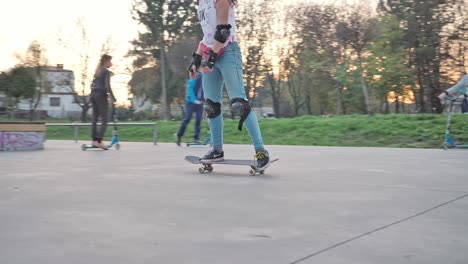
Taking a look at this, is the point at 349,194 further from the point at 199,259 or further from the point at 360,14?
the point at 360,14

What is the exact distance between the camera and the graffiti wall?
10.3 meters

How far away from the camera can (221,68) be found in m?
5.47

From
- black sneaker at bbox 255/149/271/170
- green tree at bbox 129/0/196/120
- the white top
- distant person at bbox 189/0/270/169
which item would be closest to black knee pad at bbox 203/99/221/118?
distant person at bbox 189/0/270/169

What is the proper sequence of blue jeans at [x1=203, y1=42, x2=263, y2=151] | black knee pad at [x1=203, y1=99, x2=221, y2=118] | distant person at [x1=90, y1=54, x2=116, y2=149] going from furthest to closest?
distant person at [x1=90, y1=54, x2=116, y2=149] < black knee pad at [x1=203, y1=99, x2=221, y2=118] < blue jeans at [x1=203, y1=42, x2=263, y2=151]

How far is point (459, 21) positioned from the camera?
3728cm

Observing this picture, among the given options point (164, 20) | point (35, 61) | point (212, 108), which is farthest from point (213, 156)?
point (35, 61)

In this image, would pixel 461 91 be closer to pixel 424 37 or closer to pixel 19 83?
pixel 424 37

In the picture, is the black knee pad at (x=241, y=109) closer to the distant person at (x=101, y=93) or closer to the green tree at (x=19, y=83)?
the distant person at (x=101, y=93)

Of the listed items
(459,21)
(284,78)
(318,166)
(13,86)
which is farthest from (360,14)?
(318,166)

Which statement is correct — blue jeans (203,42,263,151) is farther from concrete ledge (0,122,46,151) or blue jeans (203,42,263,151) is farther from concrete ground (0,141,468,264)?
concrete ledge (0,122,46,151)

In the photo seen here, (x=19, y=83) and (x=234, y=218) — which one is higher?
(x=19, y=83)

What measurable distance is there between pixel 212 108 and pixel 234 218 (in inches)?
115

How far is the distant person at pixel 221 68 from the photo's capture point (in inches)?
207

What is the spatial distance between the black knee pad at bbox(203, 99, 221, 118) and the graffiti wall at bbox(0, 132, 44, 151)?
20.6 feet
